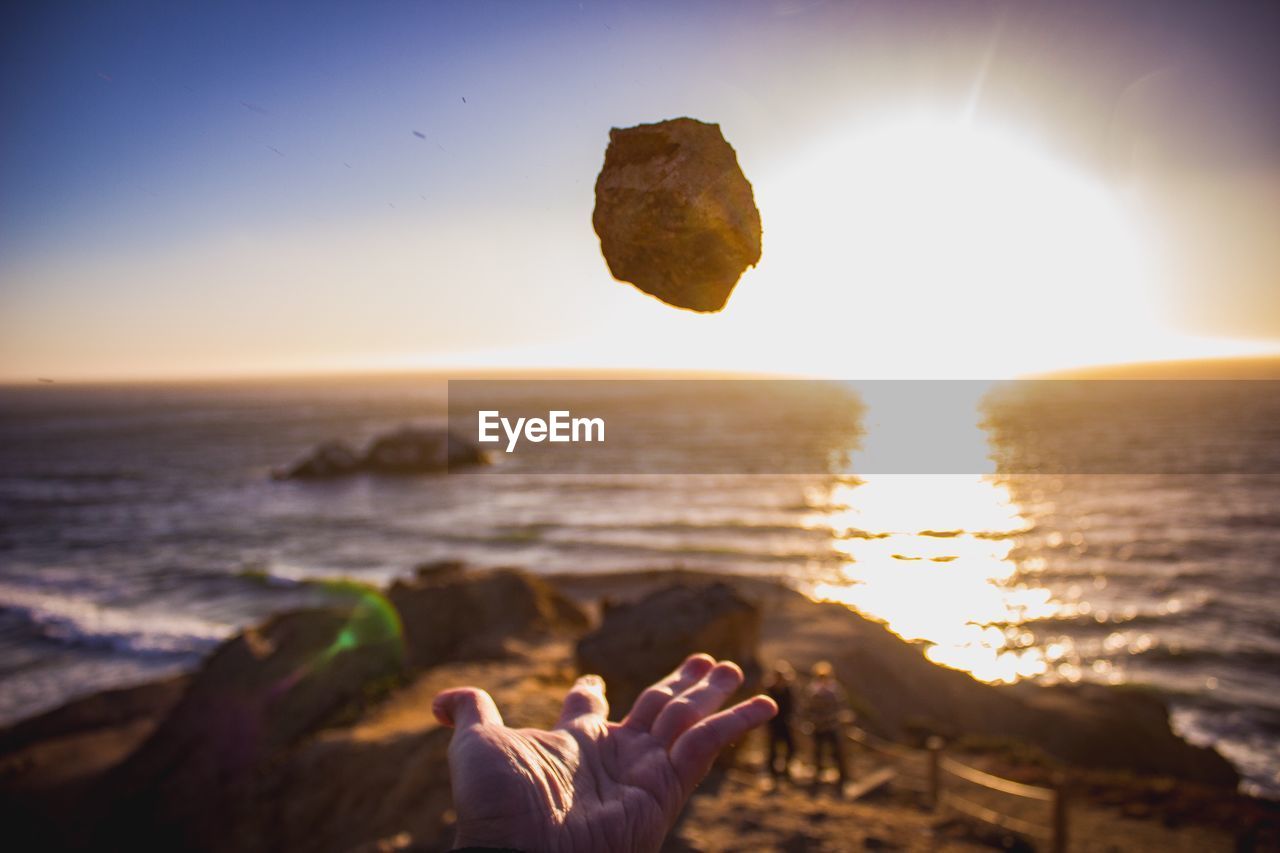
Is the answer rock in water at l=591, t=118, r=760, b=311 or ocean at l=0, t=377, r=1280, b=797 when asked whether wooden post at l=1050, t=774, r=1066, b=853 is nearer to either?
rock in water at l=591, t=118, r=760, b=311

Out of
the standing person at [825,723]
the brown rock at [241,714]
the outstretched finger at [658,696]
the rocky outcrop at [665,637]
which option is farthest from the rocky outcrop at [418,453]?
the outstretched finger at [658,696]

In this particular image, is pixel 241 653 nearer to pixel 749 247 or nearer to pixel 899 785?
pixel 899 785

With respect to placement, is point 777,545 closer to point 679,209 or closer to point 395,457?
point 679,209

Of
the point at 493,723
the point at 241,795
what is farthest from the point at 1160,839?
the point at 241,795

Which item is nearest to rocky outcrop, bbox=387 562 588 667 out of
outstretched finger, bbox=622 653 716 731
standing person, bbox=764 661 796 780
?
standing person, bbox=764 661 796 780

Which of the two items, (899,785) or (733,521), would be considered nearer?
(899,785)

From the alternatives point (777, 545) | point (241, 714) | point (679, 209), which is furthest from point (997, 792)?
point (777, 545)

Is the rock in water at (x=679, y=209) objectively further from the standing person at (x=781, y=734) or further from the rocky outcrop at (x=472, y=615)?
the rocky outcrop at (x=472, y=615)
